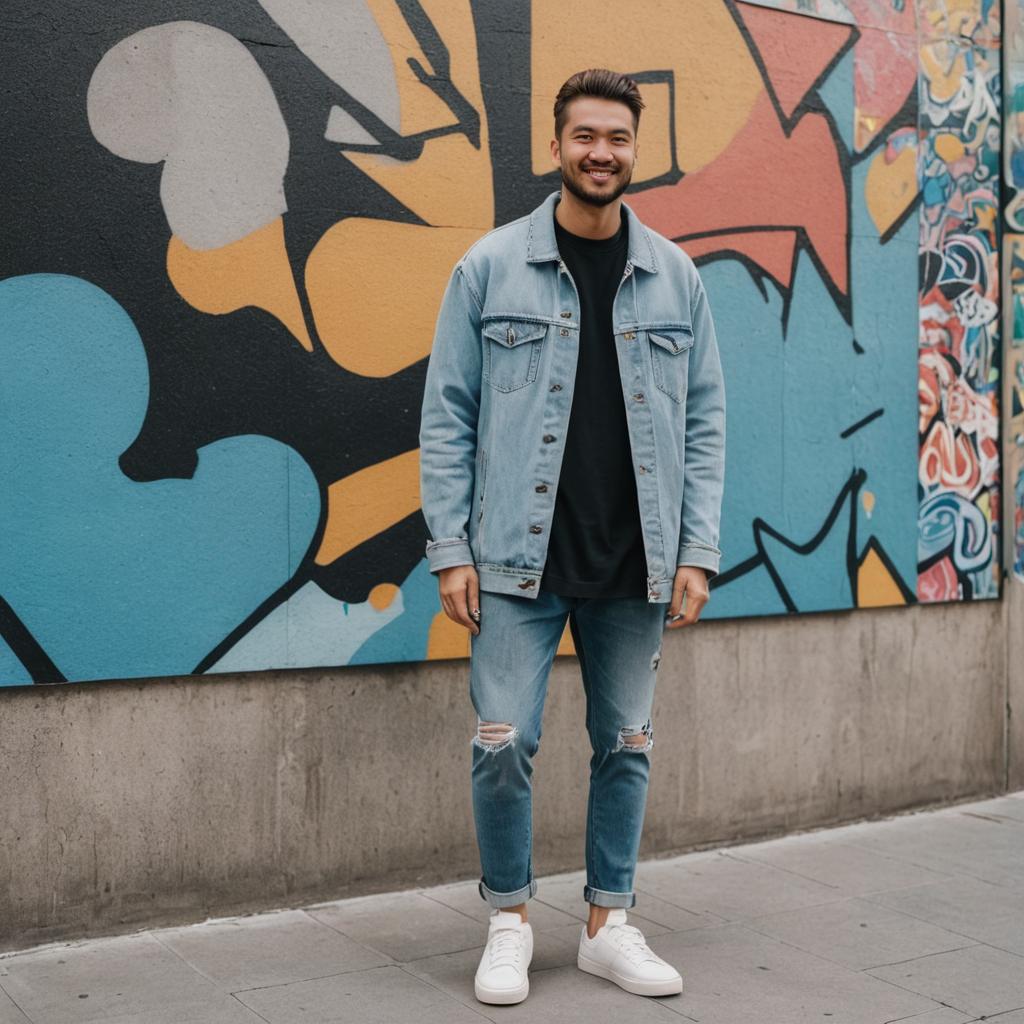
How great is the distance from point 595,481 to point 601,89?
0.95 m

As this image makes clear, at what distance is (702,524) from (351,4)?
1.96 meters

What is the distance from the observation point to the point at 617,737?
344 centimetres

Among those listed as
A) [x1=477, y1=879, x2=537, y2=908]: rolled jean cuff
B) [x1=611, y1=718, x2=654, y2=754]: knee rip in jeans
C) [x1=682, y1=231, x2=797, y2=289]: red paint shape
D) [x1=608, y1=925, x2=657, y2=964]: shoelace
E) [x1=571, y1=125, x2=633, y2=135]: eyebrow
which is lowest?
[x1=608, y1=925, x2=657, y2=964]: shoelace

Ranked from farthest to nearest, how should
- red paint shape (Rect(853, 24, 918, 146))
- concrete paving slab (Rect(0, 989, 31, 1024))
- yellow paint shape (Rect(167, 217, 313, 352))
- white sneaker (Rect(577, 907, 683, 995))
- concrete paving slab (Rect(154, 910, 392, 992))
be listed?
red paint shape (Rect(853, 24, 918, 146)), yellow paint shape (Rect(167, 217, 313, 352)), concrete paving slab (Rect(154, 910, 392, 992)), white sneaker (Rect(577, 907, 683, 995)), concrete paving slab (Rect(0, 989, 31, 1024))

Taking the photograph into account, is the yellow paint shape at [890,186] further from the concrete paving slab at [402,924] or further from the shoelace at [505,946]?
the shoelace at [505,946]

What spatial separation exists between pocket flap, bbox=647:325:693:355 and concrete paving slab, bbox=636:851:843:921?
175 cm

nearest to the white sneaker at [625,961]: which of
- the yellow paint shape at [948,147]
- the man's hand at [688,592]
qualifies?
the man's hand at [688,592]

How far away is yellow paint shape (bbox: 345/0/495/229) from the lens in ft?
13.7

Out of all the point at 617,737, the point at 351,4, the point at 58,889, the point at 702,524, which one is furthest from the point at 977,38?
the point at 58,889

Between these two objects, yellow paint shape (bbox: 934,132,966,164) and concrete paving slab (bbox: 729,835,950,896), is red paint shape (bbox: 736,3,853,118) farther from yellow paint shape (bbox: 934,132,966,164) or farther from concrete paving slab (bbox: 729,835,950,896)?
concrete paving slab (bbox: 729,835,950,896)

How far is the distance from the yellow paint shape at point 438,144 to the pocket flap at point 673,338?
44.6 inches

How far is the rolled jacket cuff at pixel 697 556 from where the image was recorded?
343 centimetres

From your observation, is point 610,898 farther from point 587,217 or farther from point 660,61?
point 660,61

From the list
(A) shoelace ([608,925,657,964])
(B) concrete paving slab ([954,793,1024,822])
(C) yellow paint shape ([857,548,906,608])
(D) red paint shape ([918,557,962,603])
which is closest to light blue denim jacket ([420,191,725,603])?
(A) shoelace ([608,925,657,964])
